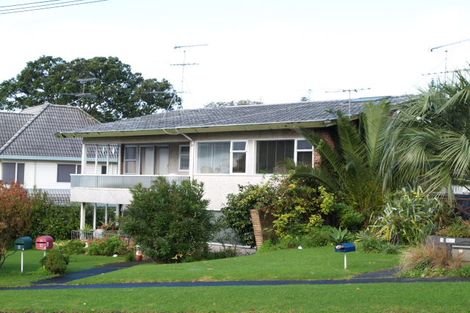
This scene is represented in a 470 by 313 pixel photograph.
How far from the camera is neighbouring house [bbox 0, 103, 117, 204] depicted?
Result: 42969mm

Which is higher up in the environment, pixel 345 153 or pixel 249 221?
pixel 345 153

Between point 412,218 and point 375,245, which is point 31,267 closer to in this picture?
point 375,245

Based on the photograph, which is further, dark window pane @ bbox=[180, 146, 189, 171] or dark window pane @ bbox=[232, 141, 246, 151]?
dark window pane @ bbox=[180, 146, 189, 171]

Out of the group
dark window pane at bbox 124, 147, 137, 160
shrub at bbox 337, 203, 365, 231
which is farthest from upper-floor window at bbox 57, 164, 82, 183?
shrub at bbox 337, 203, 365, 231

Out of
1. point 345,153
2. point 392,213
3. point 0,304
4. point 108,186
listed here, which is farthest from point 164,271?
point 108,186

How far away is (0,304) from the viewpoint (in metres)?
15.6

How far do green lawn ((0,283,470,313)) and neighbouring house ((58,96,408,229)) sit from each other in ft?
38.2

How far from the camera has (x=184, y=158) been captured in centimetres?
3397

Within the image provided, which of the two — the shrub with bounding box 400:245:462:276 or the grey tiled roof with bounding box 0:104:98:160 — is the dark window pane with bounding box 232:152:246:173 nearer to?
the shrub with bounding box 400:245:462:276

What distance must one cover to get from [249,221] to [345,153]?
4245 millimetres

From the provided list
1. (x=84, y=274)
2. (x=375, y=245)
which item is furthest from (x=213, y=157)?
(x=375, y=245)

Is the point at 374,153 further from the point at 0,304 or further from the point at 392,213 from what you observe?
the point at 0,304

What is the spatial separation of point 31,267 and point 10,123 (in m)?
23.7

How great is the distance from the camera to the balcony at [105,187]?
3316 centimetres
